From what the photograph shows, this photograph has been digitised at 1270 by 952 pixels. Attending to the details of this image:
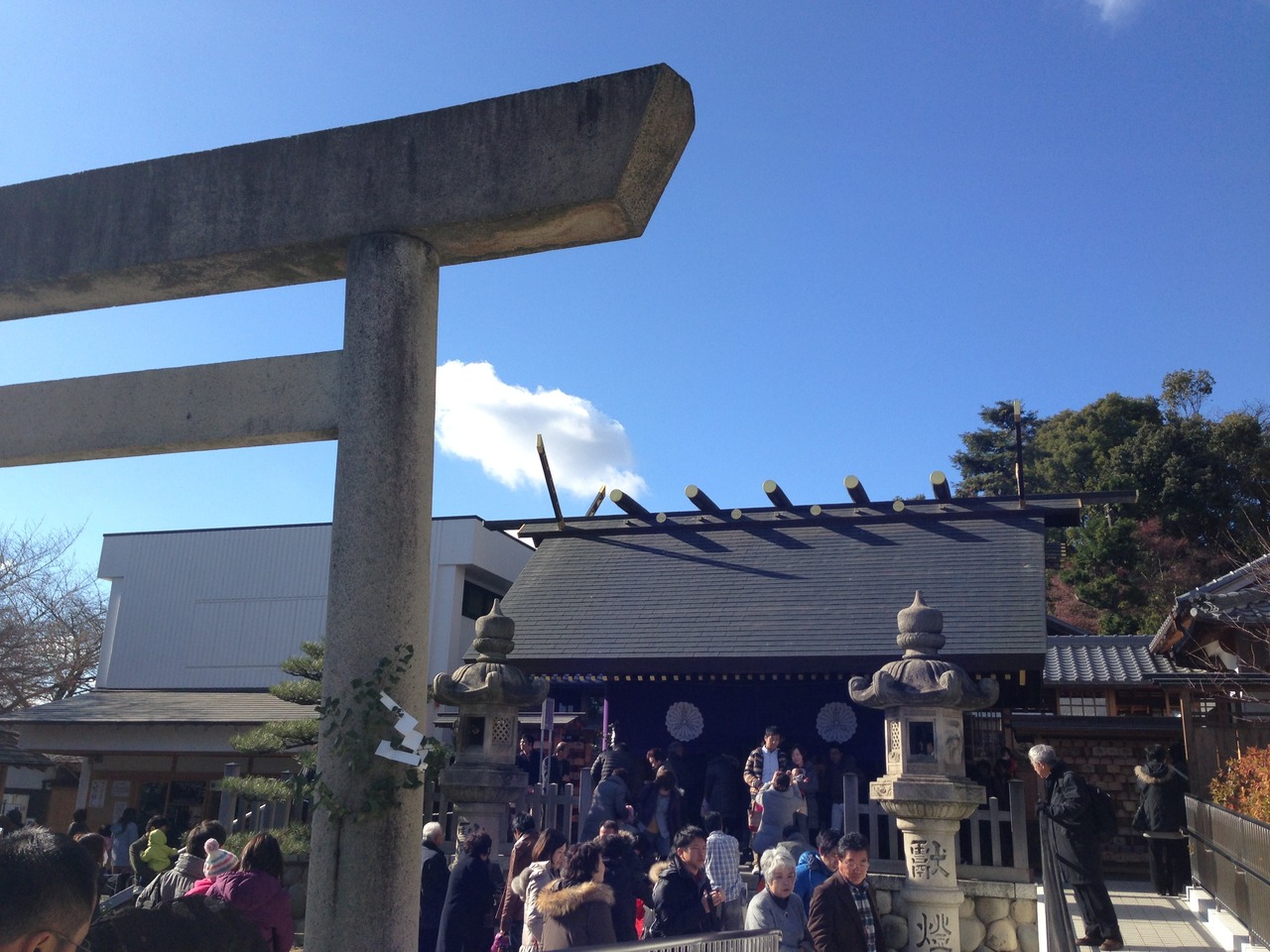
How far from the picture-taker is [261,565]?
2642cm

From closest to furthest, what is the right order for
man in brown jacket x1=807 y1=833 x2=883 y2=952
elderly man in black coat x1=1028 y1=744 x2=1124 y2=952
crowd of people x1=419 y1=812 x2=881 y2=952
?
crowd of people x1=419 y1=812 x2=881 y2=952, man in brown jacket x1=807 y1=833 x2=883 y2=952, elderly man in black coat x1=1028 y1=744 x2=1124 y2=952

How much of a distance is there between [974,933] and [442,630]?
54.9 feet

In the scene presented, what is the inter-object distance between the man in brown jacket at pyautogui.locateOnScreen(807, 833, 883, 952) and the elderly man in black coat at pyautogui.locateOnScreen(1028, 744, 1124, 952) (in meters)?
2.28

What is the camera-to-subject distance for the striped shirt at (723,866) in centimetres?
771

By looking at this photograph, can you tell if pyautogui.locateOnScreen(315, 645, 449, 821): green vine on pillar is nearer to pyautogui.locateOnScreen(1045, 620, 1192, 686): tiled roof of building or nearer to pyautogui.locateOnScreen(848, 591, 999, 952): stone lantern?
pyautogui.locateOnScreen(848, 591, 999, 952): stone lantern

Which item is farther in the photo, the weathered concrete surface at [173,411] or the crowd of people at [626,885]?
the crowd of people at [626,885]

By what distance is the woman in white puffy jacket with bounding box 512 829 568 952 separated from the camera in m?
6.08

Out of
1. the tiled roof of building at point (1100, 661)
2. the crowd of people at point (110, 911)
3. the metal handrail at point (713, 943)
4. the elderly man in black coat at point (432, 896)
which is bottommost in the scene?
the elderly man in black coat at point (432, 896)

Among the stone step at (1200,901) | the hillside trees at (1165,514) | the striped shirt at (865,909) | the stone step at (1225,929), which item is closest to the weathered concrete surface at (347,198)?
the striped shirt at (865,909)

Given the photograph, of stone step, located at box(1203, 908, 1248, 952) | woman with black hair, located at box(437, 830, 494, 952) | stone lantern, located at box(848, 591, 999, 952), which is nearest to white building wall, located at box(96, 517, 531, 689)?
stone lantern, located at box(848, 591, 999, 952)

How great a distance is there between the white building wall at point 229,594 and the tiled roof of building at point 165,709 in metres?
0.95

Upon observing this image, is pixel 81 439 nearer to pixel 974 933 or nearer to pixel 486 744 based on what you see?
pixel 486 744

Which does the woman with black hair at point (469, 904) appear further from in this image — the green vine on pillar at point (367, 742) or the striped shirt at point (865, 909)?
the green vine on pillar at point (367, 742)

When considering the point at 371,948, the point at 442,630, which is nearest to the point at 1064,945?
the point at 371,948
